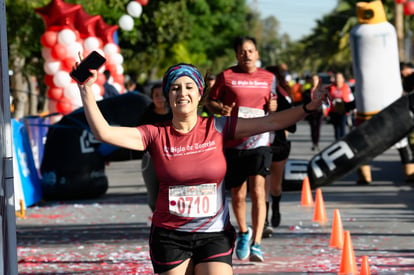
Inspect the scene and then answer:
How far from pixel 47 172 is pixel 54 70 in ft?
19.7

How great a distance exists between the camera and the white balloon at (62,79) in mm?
20938

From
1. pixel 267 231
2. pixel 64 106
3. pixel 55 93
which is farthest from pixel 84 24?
pixel 267 231

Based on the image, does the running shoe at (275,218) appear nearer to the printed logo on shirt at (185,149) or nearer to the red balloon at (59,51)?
the printed logo on shirt at (185,149)

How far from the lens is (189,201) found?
5.57m

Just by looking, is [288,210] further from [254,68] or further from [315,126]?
[315,126]

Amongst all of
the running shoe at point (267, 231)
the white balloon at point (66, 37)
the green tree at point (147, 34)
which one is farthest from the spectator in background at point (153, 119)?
the white balloon at point (66, 37)

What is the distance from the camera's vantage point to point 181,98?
556 centimetres

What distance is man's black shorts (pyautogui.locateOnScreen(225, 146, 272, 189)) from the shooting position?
9477 millimetres

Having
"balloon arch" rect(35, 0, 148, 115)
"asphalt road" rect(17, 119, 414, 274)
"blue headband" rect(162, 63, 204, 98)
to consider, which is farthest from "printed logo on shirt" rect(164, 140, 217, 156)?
"balloon arch" rect(35, 0, 148, 115)

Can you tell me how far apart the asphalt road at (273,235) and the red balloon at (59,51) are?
4810 mm

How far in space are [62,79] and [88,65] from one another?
16264 millimetres

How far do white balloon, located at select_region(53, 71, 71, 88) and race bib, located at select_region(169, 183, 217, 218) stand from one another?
614 inches

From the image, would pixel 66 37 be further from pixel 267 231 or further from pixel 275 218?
pixel 267 231

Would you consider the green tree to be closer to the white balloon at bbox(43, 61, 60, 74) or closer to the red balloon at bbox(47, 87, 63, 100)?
the red balloon at bbox(47, 87, 63, 100)
